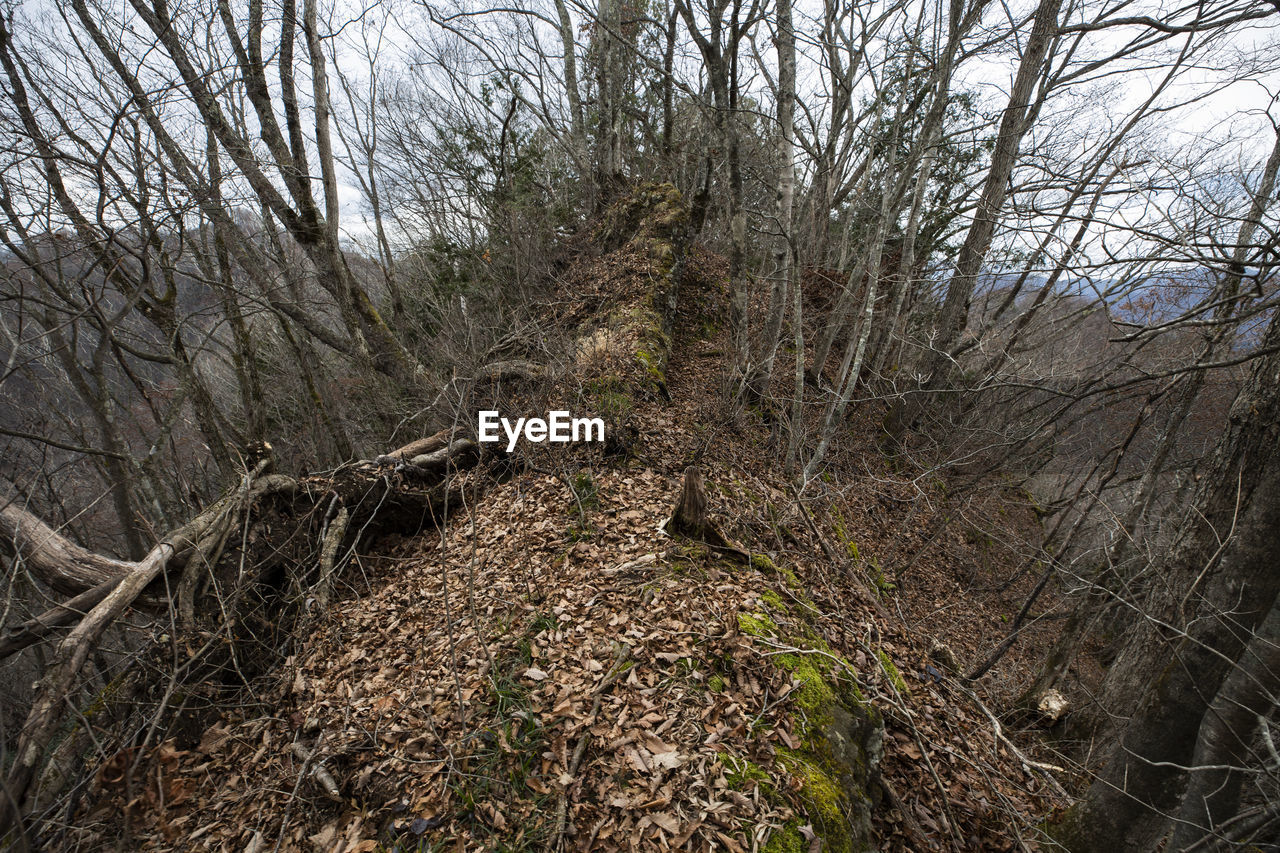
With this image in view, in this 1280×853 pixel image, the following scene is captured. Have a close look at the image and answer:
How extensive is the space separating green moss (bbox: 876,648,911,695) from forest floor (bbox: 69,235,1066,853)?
25mm

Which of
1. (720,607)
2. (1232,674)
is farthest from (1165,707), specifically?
(720,607)

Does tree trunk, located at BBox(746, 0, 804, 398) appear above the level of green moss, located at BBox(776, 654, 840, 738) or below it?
above

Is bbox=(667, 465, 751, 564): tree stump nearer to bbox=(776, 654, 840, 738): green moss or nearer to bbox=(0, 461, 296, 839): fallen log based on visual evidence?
bbox=(776, 654, 840, 738): green moss

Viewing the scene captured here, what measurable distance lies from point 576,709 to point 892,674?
235 cm

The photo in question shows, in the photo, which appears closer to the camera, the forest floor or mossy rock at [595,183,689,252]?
the forest floor

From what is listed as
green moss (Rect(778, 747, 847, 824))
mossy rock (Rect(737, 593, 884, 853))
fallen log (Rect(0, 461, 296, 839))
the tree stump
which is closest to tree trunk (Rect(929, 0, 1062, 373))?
the tree stump

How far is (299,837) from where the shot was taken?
255 cm

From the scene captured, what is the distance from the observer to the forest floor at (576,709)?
2457 mm

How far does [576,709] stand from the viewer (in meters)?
2.81

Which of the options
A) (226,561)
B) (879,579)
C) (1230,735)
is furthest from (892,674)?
(226,561)

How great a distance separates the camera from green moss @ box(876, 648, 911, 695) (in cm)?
348

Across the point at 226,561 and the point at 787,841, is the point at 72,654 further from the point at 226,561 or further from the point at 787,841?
the point at 787,841

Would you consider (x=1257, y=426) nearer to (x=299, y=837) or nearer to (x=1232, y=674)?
(x=1232, y=674)

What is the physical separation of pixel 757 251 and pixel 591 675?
15.5 meters
